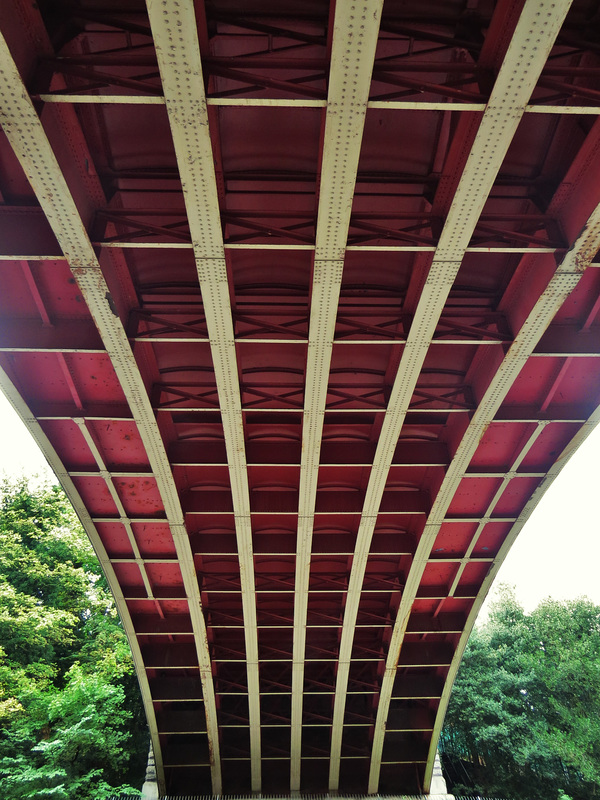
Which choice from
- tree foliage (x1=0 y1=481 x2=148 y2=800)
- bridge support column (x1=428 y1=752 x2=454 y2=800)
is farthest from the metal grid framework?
bridge support column (x1=428 y1=752 x2=454 y2=800)

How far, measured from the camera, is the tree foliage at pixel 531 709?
23.0 metres

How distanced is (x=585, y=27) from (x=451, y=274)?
3531mm

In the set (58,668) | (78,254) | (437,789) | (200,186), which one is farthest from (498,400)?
(58,668)

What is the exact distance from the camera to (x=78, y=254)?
7770 mm

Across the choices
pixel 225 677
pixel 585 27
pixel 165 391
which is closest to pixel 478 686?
pixel 225 677

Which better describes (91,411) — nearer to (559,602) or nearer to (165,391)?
(165,391)

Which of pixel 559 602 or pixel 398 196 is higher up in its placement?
pixel 398 196

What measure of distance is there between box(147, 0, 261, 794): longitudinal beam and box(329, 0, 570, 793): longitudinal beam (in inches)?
134

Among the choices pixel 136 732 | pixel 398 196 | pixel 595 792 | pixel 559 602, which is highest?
pixel 398 196

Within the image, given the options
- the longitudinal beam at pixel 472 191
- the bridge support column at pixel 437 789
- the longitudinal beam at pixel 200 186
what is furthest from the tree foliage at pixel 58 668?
the longitudinal beam at pixel 472 191

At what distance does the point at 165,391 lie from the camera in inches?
455

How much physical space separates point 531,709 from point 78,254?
96.8ft

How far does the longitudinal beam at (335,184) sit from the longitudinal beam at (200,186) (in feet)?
5.00

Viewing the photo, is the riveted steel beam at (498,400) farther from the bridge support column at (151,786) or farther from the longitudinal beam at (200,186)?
the bridge support column at (151,786)
